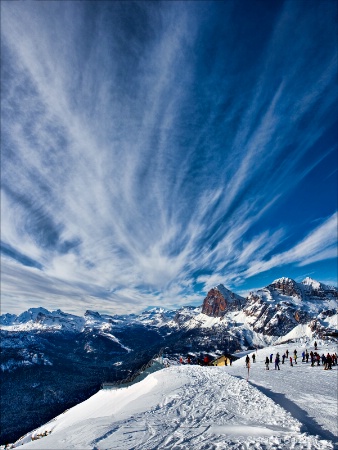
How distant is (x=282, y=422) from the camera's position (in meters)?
13.5

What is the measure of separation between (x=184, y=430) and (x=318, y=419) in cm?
857

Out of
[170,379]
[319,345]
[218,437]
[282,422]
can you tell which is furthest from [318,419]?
[319,345]

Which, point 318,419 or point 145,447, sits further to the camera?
point 318,419

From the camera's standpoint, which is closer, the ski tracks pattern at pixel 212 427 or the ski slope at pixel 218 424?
the ski tracks pattern at pixel 212 427

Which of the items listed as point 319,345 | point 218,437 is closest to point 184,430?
point 218,437

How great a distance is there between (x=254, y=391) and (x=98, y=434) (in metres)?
12.7

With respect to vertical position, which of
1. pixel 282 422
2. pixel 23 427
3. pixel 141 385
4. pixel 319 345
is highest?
pixel 319 345

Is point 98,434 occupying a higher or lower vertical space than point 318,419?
lower

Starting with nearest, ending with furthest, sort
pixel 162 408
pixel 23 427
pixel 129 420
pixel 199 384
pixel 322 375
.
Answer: pixel 129 420 < pixel 162 408 < pixel 199 384 < pixel 322 375 < pixel 23 427

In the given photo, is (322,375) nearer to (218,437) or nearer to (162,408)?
(162,408)

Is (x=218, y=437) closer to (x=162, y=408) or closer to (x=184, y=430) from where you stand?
(x=184, y=430)

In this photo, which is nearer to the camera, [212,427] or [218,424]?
[212,427]

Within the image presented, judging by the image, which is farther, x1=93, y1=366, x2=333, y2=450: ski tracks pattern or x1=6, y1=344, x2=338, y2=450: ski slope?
x1=6, y1=344, x2=338, y2=450: ski slope

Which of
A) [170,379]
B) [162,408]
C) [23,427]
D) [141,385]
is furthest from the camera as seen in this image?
[23,427]
